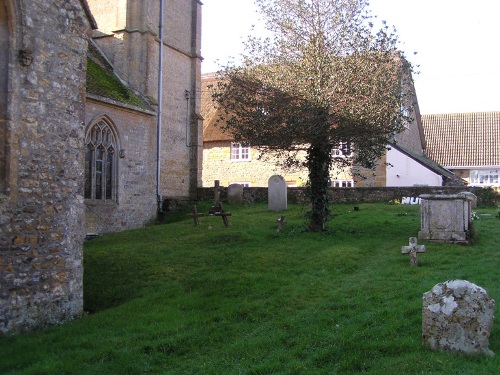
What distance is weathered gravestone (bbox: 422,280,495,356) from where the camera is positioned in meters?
5.63

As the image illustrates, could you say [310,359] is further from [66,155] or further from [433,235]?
[433,235]

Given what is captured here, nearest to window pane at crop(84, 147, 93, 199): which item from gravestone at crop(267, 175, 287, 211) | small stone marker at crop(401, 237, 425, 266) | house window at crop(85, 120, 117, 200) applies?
house window at crop(85, 120, 117, 200)

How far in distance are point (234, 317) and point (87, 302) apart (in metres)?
3.81

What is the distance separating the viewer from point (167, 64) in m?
24.0

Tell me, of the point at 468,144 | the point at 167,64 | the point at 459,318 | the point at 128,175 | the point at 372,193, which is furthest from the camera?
the point at 468,144

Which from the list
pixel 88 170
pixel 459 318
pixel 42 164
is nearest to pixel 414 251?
pixel 459 318

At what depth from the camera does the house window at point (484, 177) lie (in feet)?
119

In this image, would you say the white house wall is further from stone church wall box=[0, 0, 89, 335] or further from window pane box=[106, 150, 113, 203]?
stone church wall box=[0, 0, 89, 335]

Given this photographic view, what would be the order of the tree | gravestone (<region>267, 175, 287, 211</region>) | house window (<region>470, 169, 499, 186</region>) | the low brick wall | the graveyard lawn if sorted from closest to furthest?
the graveyard lawn, the tree, gravestone (<region>267, 175, 287, 211</region>), the low brick wall, house window (<region>470, 169, 499, 186</region>)

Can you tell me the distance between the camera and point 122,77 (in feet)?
71.8

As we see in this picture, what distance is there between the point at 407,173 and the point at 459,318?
22.7 m

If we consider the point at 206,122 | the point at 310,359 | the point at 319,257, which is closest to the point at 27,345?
the point at 310,359

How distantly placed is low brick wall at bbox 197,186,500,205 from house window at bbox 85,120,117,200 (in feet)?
22.2

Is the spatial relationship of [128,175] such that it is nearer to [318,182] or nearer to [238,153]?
[318,182]
